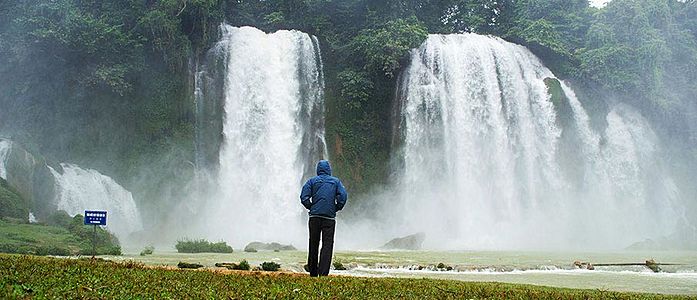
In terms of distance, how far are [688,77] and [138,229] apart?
116ft

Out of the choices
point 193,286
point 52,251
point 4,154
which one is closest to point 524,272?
point 193,286

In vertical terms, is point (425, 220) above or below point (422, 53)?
below

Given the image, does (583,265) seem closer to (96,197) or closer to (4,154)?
(96,197)

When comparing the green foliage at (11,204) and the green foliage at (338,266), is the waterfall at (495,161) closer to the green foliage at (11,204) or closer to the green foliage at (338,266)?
the green foliage at (338,266)

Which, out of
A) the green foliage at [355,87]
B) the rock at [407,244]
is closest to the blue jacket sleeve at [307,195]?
the rock at [407,244]

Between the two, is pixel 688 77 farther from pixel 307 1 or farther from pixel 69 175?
pixel 69 175

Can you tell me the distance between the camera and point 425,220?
33.9m

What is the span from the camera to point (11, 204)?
20781 mm

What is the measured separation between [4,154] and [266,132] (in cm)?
1247

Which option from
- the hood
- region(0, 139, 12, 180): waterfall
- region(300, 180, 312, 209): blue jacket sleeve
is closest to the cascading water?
region(0, 139, 12, 180): waterfall

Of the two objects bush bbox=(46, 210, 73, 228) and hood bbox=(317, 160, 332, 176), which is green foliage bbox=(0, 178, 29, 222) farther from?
hood bbox=(317, 160, 332, 176)

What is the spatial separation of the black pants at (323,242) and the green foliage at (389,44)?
25636 mm

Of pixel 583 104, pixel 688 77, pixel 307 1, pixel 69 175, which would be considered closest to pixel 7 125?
pixel 69 175

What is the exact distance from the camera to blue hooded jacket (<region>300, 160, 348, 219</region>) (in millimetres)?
9633
